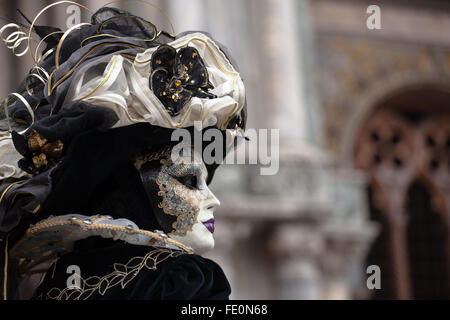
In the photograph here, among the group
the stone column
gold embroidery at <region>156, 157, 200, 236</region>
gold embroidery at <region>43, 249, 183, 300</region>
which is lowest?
the stone column

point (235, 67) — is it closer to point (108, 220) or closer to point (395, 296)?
point (108, 220)

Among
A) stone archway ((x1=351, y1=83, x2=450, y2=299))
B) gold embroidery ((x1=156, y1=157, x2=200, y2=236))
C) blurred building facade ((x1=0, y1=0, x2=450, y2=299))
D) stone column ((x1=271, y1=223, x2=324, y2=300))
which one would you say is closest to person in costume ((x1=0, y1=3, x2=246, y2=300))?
gold embroidery ((x1=156, y1=157, x2=200, y2=236))

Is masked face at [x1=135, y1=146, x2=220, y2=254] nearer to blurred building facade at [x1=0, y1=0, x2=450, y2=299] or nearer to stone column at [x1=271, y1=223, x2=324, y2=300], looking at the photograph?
blurred building facade at [x1=0, y1=0, x2=450, y2=299]

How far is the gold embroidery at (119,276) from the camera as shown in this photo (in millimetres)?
1442

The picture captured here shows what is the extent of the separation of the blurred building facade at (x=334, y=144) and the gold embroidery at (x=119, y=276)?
310cm

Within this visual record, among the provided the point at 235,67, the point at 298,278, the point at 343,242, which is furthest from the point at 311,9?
the point at 235,67

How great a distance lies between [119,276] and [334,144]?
5.46 m

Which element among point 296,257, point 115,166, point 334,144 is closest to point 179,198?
point 115,166

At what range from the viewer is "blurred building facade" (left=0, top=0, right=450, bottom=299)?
17.9 ft

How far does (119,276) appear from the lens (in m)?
1.45

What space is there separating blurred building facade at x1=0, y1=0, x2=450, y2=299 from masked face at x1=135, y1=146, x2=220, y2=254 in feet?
9.74

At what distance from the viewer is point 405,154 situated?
286 inches

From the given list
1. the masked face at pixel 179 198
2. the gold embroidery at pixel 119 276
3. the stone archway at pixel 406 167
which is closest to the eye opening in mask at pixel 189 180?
the masked face at pixel 179 198

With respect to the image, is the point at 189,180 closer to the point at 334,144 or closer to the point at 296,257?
the point at 296,257
